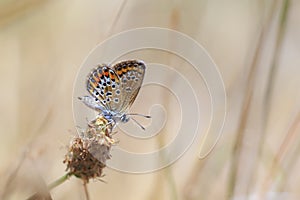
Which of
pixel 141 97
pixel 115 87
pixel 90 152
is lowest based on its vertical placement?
pixel 90 152

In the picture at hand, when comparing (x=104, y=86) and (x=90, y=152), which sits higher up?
(x=104, y=86)

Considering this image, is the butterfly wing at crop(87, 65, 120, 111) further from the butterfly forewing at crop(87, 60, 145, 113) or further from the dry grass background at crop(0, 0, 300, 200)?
the dry grass background at crop(0, 0, 300, 200)

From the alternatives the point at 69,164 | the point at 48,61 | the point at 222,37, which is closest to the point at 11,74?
the point at 48,61

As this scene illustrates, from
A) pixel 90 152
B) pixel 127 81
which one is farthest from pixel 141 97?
pixel 90 152

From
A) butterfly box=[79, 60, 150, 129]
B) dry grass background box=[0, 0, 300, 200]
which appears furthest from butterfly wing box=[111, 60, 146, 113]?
dry grass background box=[0, 0, 300, 200]

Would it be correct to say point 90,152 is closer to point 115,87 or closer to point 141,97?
point 115,87

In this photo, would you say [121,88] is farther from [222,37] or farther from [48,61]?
[222,37]

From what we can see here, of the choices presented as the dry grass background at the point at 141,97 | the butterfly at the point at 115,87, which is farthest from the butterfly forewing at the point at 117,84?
the dry grass background at the point at 141,97
